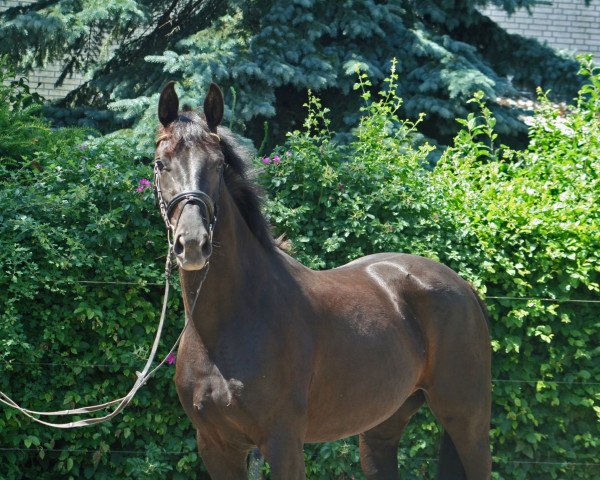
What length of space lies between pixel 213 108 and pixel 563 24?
10535 mm

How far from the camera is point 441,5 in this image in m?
9.24

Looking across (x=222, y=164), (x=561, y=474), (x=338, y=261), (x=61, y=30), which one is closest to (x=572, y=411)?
(x=561, y=474)

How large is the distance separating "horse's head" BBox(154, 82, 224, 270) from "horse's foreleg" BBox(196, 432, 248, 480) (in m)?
0.99

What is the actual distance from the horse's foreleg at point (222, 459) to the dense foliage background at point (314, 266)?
171cm

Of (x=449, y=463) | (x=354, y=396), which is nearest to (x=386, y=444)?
(x=449, y=463)

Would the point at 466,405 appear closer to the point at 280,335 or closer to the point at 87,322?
the point at 280,335

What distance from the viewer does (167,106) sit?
3.61 m

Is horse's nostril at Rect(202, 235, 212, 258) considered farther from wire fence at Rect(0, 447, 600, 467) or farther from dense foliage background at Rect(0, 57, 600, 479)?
wire fence at Rect(0, 447, 600, 467)

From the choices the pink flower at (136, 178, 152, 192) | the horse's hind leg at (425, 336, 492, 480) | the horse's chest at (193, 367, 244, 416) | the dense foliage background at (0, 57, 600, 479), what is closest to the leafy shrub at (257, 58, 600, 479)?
the dense foliage background at (0, 57, 600, 479)

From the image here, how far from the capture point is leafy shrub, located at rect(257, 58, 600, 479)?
228 inches

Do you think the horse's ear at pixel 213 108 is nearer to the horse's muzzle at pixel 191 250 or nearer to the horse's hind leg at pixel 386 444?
the horse's muzzle at pixel 191 250

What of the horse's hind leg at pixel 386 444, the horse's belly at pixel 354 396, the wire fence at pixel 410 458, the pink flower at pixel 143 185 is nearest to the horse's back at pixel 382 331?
the horse's belly at pixel 354 396

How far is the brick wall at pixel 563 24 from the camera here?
12.7 m

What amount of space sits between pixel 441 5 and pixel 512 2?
30.2 inches
